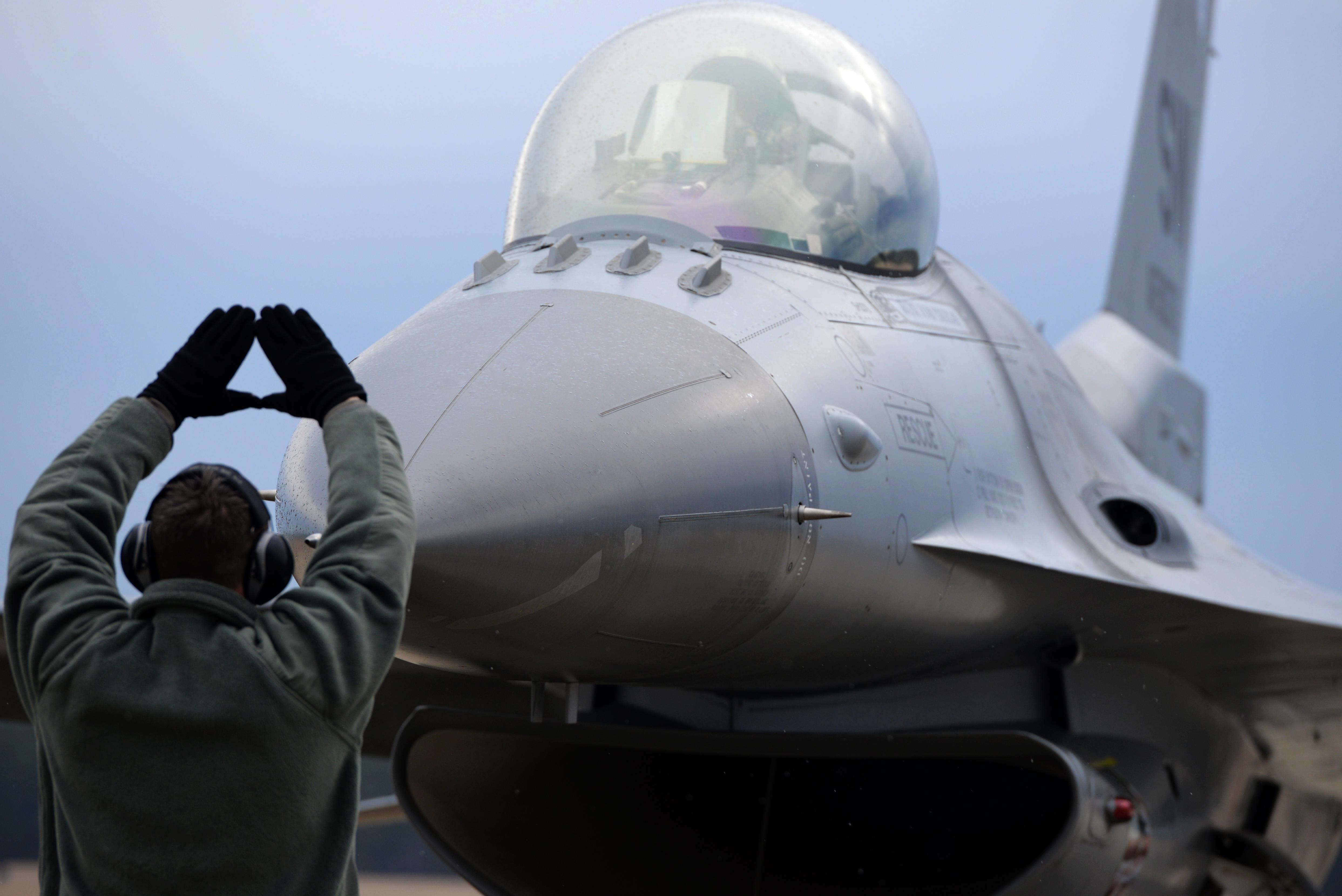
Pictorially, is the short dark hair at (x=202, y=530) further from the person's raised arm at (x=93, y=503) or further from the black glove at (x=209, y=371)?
the black glove at (x=209, y=371)

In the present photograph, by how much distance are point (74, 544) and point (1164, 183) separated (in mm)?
7817

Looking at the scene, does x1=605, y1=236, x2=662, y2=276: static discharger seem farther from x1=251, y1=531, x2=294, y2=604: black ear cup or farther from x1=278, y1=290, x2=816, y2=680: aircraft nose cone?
x1=251, y1=531, x2=294, y2=604: black ear cup

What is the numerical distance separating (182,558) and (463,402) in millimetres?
907

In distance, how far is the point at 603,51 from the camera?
3.99m

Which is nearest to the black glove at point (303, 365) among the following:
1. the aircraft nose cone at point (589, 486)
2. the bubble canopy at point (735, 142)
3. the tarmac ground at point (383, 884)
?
the aircraft nose cone at point (589, 486)

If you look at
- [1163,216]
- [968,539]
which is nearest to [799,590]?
[968,539]

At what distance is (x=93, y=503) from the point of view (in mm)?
1693

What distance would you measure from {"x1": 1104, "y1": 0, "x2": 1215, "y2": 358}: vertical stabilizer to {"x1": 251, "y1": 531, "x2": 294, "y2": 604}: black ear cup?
692 centimetres

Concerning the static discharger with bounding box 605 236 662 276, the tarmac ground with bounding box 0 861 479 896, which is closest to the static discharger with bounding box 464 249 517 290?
the static discharger with bounding box 605 236 662 276

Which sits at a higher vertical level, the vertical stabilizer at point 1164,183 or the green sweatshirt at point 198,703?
the green sweatshirt at point 198,703

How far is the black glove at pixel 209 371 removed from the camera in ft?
6.05

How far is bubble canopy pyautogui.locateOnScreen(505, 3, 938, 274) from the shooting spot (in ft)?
11.8

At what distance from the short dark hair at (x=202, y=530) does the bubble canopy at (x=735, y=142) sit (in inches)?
79.7

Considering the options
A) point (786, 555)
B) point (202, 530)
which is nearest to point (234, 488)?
point (202, 530)
